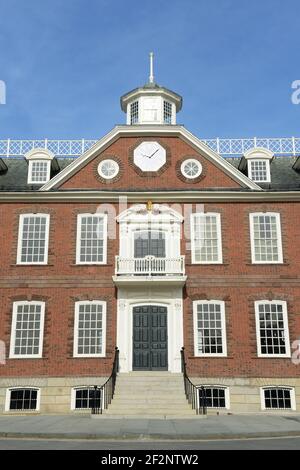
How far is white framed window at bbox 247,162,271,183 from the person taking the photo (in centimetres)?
2373

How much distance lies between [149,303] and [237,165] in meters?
9.49

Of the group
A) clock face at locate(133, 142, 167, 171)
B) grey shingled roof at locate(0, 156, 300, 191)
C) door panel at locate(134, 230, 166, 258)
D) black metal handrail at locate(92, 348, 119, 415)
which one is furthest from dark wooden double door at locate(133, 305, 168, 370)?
clock face at locate(133, 142, 167, 171)

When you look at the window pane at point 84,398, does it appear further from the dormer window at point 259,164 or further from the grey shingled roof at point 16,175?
the dormer window at point 259,164

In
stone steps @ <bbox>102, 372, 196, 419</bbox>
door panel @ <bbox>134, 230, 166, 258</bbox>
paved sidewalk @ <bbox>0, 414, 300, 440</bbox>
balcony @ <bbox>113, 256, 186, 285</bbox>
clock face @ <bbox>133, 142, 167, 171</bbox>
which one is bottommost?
paved sidewalk @ <bbox>0, 414, 300, 440</bbox>

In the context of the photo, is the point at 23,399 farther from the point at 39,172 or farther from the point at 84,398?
the point at 39,172

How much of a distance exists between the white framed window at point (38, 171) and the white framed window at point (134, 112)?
5514 mm

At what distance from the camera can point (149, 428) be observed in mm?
13586

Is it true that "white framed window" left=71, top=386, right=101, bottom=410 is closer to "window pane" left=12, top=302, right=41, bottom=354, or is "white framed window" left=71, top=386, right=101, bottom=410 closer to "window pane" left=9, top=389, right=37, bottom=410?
"window pane" left=9, top=389, right=37, bottom=410

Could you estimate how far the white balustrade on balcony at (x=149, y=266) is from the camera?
20812 mm

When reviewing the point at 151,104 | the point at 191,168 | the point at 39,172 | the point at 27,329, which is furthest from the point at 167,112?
A: the point at 27,329

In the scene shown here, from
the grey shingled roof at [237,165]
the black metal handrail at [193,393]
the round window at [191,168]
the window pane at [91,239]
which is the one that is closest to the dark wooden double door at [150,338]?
the black metal handrail at [193,393]

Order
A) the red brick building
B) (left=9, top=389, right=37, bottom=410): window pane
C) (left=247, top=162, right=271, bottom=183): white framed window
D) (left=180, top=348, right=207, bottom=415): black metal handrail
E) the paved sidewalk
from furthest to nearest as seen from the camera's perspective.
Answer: (left=247, top=162, right=271, bottom=183): white framed window → the red brick building → (left=9, top=389, right=37, bottom=410): window pane → (left=180, top=348, right=207, bottom=415): black metal handrail → the paved sidewalk

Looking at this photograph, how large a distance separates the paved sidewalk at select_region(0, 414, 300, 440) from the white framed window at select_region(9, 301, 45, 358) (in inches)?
181

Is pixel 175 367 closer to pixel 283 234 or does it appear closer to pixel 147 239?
pixel 147 239
